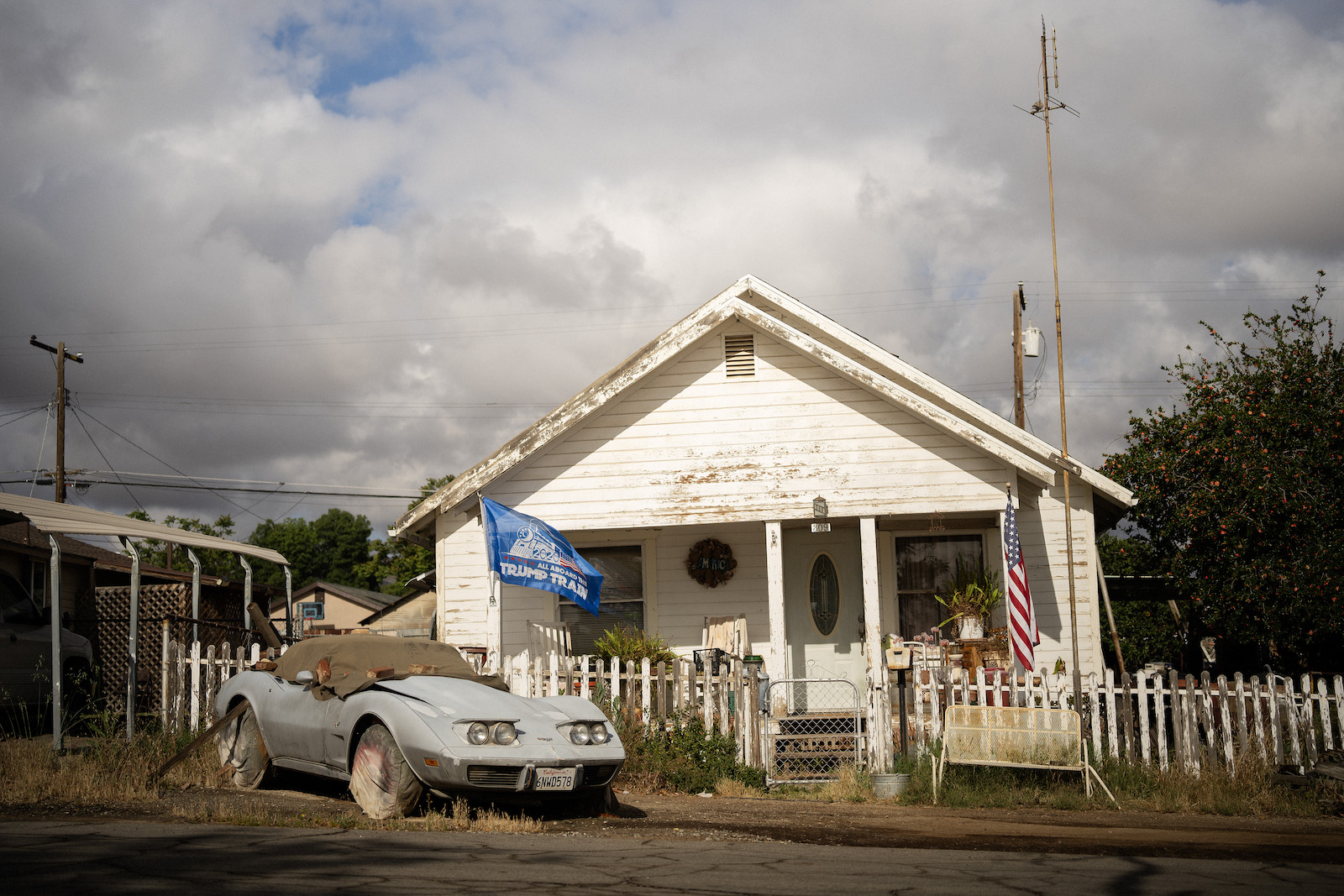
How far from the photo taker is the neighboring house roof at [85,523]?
9930 millimetres

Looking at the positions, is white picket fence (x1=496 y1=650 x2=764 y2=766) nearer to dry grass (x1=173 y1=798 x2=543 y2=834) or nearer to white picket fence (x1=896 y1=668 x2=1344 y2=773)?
white picket fence (x1=896 y1=668 x2=1344 y2=773)

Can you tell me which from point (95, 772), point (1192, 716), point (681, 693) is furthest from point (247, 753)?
point (1192, 716)

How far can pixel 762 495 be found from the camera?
12953 millimetres

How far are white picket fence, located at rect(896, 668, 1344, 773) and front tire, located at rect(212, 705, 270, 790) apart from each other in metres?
6.01

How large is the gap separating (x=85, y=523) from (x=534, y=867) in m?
7.12

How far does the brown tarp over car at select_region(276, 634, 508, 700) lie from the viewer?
26.9 ft

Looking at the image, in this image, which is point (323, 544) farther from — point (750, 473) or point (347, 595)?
point (750, 473)

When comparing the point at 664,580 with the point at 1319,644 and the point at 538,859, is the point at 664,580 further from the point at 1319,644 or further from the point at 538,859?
the point at 1319,644

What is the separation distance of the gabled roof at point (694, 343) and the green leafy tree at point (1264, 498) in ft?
10.2

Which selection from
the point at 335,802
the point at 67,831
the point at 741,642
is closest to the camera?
the point at 67,831

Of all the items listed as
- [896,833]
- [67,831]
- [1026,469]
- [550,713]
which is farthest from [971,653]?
[67,831]

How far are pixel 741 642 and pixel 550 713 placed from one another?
245 inches

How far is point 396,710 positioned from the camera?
24.0 feet

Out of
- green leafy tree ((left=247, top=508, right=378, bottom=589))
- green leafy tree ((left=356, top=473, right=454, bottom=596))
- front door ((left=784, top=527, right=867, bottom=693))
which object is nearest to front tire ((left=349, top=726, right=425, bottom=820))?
front door ((left=784, top=527, right=867, bottom=693))
